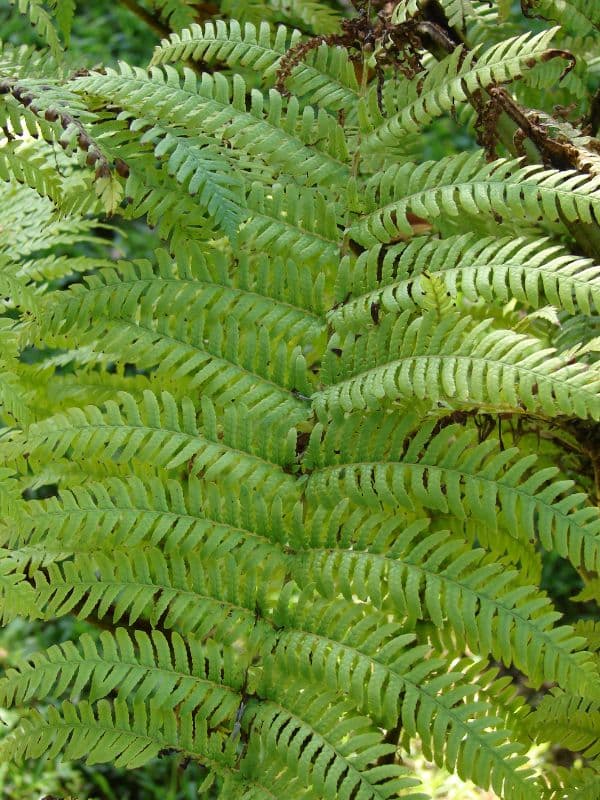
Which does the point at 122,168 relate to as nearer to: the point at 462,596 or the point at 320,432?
the point at 320,432

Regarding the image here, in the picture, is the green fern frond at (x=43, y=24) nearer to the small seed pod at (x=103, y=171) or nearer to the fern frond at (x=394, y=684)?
the small seed pod at (x=103, y=171)

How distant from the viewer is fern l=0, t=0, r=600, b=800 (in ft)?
3.03

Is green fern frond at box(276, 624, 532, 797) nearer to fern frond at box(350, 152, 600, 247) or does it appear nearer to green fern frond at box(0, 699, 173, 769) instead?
green fern frond at box(0, 699, 173, 769)

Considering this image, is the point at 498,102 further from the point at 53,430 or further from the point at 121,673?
the point at 121,673

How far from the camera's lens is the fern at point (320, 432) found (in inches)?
36.4

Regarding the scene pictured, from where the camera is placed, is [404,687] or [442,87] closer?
[404,687]

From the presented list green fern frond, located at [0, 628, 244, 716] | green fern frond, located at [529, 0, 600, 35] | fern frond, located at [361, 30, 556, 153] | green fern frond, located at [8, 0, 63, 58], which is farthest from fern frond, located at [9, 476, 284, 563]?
green fern frond, located at [529, 0, 600, 35]

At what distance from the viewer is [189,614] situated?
1021mm

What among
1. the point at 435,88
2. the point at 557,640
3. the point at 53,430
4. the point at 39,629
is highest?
the point at 435,88

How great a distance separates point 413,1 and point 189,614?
788mm

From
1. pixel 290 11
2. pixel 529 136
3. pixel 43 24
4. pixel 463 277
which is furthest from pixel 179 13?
pixel 463 277

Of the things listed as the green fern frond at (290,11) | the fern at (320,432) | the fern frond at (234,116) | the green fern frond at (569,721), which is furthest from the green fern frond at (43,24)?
the green fern frond at (569,721)

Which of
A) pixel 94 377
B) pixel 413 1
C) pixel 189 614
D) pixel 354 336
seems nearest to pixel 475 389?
pixel 354 336

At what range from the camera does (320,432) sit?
106 centimetres
